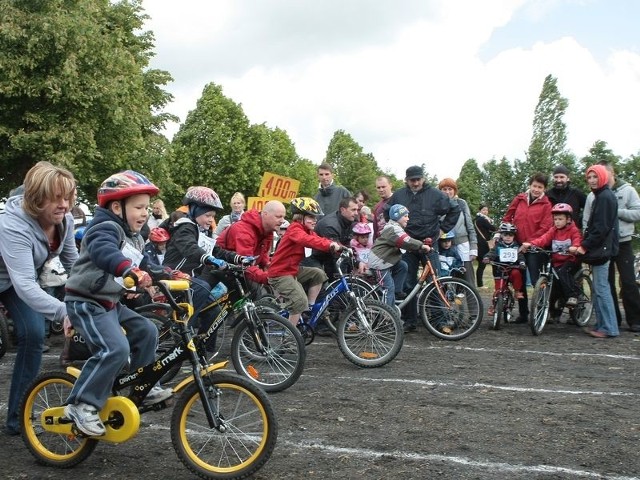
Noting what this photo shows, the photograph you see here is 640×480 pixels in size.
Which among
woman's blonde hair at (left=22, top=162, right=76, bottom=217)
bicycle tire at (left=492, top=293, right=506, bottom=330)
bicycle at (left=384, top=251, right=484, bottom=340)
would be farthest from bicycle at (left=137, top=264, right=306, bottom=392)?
bicycle tire at (left=492, top=293, right=506, bottom=330)

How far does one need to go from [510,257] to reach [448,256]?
143cm

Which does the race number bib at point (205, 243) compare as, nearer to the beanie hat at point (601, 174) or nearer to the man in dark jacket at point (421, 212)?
the man in dark jacket at point (421, 212)

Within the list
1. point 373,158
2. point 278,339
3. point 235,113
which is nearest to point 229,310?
point 278,339

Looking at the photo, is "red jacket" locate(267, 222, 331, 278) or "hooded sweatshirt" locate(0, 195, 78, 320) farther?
"red jacket" locate(267, 222, 331, 278)

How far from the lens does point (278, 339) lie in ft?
21.6

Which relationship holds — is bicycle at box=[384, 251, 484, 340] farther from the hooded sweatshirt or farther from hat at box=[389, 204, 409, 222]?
the hooded sweatshirt

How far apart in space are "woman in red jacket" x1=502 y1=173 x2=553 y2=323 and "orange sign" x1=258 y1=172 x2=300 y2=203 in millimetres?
4870

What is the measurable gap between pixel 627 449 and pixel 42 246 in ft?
13.3

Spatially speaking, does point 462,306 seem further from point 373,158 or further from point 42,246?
point 373,158

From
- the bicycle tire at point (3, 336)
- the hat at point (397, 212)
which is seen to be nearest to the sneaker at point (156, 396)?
the bicycle tire at point (3, 336)

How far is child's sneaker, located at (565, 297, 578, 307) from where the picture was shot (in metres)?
10.2

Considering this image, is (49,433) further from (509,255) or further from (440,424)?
(509,255)

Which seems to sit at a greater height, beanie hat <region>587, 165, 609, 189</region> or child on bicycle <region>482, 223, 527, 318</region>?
beanie hat <region>587, 165, 609, 189</region>

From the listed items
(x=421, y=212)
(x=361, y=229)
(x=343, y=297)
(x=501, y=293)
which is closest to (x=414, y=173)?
(x=421, y=212)
